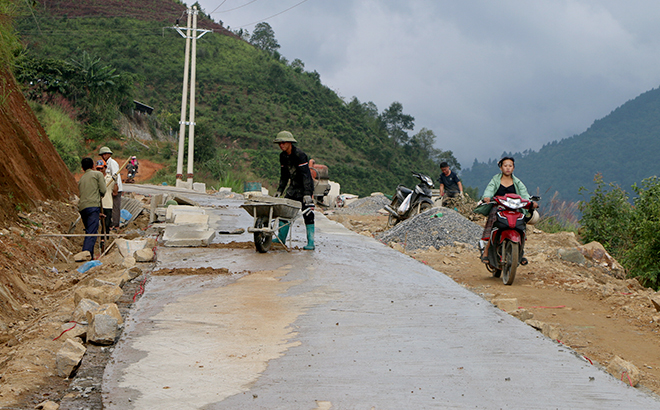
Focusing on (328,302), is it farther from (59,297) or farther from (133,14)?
(133,14)

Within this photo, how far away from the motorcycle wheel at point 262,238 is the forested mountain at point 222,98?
34.2 m

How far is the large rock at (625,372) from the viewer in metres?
3.66

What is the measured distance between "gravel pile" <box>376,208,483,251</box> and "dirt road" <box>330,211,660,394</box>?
1.69ft

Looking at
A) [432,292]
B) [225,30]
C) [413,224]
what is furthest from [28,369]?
[225,30]

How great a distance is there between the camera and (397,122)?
7756 centimetres

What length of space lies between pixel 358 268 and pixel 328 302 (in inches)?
84.9

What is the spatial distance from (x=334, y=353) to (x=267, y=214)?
177 inches

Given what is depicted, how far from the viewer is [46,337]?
172 inches

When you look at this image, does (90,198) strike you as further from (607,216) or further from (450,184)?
(607,216)

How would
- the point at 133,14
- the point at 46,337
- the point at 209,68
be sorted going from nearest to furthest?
1. the point at 46,337
2. the point at 209,68
3. the point at 133,14

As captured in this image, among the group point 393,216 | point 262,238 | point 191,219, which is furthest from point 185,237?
point 393,216

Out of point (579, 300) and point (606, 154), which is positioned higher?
point (606, 154)

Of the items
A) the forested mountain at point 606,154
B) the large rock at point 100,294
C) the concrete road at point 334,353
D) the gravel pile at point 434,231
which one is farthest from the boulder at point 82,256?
the forested mountain at point 606,154

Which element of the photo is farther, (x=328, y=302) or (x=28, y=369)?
(x=328, y=302)
